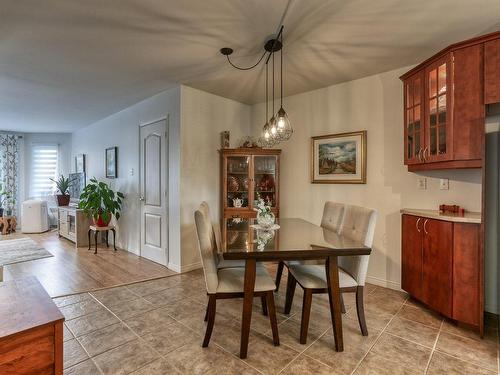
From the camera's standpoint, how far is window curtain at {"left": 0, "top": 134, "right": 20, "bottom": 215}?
6.62 meters

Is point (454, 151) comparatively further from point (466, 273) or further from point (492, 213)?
point (466, 273)

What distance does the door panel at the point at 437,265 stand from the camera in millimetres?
2275

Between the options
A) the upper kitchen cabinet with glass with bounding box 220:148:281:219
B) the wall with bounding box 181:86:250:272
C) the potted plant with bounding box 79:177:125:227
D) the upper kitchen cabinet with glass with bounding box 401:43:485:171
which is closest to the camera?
the upper kitchen cabinet with glass with bounding box 401:43:485:171

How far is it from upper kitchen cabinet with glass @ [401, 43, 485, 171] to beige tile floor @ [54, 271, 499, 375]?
1.36 metres

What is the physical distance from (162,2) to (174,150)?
2.00 meters

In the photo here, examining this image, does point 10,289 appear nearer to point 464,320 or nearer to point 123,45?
point 123,45

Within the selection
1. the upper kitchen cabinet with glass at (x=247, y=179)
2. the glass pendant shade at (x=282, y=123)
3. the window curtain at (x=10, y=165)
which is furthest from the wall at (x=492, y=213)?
the window curtain at (x=10, y=165)

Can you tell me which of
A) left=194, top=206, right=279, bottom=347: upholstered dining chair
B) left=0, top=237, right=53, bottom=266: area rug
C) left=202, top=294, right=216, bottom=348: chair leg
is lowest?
left=0, top=237, right=53, bottom=266: area rug

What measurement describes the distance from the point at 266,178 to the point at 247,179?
0.29m

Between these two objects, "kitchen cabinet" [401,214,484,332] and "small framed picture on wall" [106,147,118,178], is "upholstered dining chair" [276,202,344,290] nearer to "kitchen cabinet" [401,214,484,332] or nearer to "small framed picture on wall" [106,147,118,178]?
"kitchen cabinet" [401,214,484,332]

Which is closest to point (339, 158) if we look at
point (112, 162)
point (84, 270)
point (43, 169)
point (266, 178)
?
point (266, 178)

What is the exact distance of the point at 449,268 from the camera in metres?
2.27

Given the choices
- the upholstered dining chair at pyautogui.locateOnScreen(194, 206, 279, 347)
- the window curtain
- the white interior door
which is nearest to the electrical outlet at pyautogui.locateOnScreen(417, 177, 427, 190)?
the upholstered dining chair at pyautogui.locateOnScreen(194, 206, 279, 347)

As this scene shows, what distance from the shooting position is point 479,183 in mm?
2514
